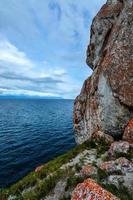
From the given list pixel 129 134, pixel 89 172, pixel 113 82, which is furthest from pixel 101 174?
pixel 113 82

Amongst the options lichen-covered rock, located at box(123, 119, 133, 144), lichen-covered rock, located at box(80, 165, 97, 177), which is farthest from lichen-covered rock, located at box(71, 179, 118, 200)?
lichen-covered rock, located at box(123, 119, 133, 144)

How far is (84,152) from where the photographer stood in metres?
23.2

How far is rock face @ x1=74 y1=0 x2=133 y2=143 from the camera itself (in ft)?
82.4

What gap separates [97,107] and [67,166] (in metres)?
11.0

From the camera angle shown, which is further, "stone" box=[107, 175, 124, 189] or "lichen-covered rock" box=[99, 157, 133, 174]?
"lichen-covered rock" box=[99, 157, 133, 174]

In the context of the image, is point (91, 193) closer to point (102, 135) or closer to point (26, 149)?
point (102, 135)

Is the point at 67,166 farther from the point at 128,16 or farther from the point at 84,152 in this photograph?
the point at 128,16

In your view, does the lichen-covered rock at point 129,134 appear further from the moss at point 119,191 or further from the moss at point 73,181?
the moss at point 119,191

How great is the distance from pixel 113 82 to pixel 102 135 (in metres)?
6.42

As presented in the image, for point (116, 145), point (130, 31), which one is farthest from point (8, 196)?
point (130, 31)

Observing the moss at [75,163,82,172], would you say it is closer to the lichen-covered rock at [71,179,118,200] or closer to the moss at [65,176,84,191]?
the moss at [65,176,84,191]

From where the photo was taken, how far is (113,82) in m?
26.0

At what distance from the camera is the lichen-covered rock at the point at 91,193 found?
10062 millimetres

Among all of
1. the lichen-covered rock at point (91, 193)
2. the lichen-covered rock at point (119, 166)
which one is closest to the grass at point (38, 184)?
the lichen-covered rock at point (119, 166)
